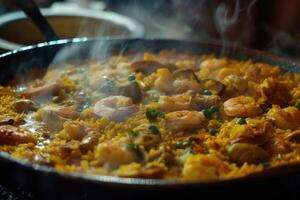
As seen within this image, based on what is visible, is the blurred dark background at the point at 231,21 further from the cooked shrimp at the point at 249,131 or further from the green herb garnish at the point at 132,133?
the green herb garnish at the point at 132,133

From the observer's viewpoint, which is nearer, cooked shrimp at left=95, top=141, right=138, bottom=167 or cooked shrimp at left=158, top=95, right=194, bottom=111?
cooked shrimp at left=95, top=141, right=138, bottom=167

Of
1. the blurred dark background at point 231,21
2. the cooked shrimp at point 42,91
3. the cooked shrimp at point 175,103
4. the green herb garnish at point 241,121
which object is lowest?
the green herb garnish at point 241,121

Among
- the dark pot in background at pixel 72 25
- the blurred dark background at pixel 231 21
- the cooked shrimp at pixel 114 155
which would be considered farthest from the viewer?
the blurred dark background at pixel 231 21

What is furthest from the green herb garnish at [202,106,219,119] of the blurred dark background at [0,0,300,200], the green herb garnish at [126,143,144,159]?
the blurred dark background at [0,0,300,200]

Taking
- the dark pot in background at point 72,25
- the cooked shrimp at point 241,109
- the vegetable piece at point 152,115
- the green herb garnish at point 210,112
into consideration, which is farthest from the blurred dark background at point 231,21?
the vegetable piece at point 152,115

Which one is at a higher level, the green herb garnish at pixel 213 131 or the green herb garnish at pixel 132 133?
the green herb garnish at pixel 213 131

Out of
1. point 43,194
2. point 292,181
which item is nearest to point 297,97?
point 292,181

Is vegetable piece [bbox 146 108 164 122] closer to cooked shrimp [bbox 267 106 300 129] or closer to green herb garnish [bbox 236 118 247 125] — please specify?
green herb garnish [bbox 236 118 247 125]

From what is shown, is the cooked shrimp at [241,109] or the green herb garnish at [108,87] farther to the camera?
the green herb garnish at [108,87]
